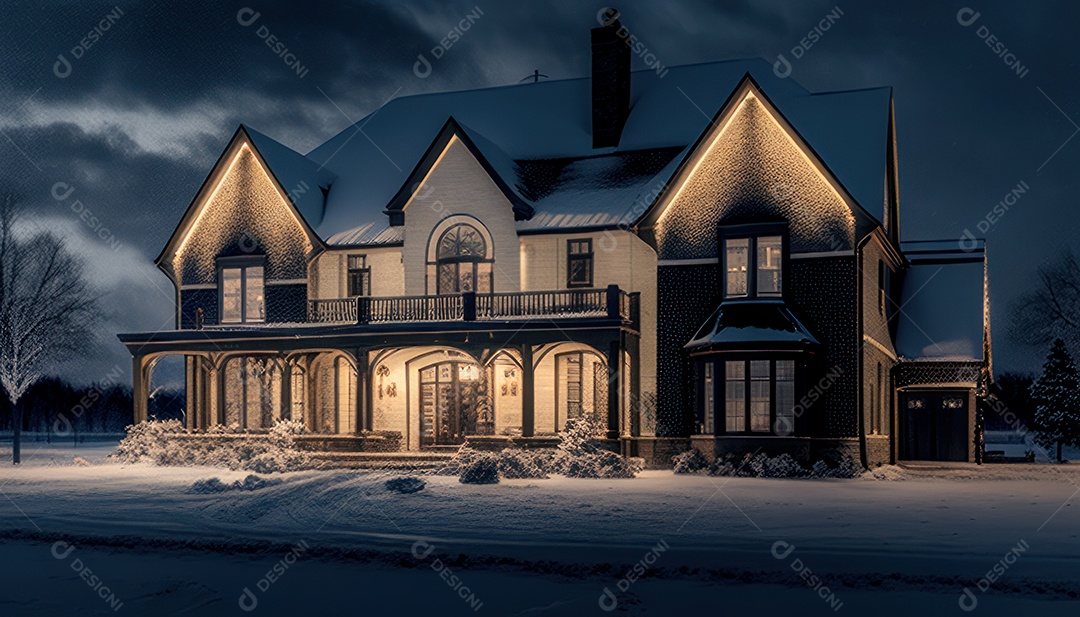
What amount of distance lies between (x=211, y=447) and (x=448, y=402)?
7284 mm

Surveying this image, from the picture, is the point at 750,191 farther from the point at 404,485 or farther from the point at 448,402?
the point at 404,485

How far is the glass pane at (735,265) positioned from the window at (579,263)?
4342mm

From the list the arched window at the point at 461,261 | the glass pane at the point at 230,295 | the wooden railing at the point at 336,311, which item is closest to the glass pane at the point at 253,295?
the glass pane at the point at 230,295

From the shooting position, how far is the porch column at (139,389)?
115ft

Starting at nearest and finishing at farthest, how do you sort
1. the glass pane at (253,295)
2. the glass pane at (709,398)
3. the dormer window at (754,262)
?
the glass pane at (709,398)
the dormer window at (754,262)
the glass pane at (253,295)

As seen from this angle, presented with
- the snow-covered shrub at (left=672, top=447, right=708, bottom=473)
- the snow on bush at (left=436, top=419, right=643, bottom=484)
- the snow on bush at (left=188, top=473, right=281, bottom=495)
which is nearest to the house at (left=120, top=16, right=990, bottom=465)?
the snow-covered shrub at (left=672, top=447, right=708, bottom=473)

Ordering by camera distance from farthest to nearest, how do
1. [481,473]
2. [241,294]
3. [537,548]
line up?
[241,294] < [481,473] < [537,548]

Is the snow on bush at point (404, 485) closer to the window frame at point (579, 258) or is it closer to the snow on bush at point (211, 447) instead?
the snow on bush at point (211, 447)

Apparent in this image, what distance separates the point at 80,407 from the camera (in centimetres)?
9081

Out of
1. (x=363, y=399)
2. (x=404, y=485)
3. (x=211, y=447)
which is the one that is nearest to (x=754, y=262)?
(x=363, y=399)

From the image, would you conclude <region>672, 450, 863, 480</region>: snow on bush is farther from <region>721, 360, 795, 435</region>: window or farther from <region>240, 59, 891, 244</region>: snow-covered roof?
<region>240, 59, 891, 244</region>: snow-covered roof

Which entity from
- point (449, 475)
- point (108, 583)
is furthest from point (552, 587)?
point (449, 475)

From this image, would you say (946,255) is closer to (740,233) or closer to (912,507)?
(740,233)

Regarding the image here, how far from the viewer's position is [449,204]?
3512 centimetres
